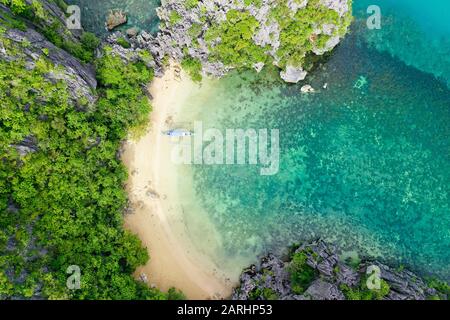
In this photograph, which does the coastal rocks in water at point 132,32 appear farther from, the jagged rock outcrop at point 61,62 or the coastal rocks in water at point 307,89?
the coastal rocks in water at point 307,89

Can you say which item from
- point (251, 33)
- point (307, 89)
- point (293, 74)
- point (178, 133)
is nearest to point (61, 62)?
point (178, 133)

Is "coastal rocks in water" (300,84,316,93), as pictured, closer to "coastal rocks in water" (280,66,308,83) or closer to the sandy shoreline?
"coastal rocks in water" (280,66,308,83)

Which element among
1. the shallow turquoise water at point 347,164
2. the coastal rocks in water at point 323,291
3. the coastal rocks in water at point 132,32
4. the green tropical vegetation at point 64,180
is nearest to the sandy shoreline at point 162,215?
the green tropical vegetation at point 64,180

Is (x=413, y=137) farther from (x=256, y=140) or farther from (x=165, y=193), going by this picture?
(x=165, y=193)

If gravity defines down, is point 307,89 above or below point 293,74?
below

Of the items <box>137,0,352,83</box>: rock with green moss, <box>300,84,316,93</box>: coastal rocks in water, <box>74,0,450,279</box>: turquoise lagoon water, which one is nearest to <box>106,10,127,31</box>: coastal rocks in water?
<box>74,0,450,279</box>: turquoise lagoon water

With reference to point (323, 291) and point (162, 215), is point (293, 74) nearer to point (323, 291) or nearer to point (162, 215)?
point (162, 215)
